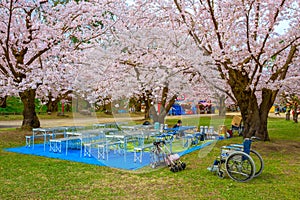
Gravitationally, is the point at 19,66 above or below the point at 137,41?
below

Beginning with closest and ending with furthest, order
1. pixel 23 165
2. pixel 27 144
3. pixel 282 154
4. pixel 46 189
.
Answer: pixel 46 189 < pixel 23 165 < pixel 282 154 < pixel 27 144

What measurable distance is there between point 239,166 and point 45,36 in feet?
26.8

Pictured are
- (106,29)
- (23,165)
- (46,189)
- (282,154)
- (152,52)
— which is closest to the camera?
(46,189)

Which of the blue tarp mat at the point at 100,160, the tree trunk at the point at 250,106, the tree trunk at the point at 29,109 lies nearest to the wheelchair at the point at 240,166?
the blue tarp mat at the point at 100,160

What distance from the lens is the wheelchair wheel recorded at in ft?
17.7

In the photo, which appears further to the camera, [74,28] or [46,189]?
[74,28]

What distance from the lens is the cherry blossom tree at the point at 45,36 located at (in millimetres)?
9844

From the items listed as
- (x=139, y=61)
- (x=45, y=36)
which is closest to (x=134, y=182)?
(x=139, y=61)

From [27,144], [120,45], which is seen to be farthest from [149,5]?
[27,144]

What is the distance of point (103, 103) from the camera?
527 inches

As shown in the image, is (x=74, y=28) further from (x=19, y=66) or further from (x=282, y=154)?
(x=282, y=154)

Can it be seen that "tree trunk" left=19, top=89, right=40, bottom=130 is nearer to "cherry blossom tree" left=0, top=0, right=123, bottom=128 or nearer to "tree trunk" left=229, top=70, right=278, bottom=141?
"cherry blossom tree" left=0, top=0, right=123, bottom=128

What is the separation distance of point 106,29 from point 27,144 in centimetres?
564

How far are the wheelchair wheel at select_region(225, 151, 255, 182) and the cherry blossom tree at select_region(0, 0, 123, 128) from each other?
21.7 feet
